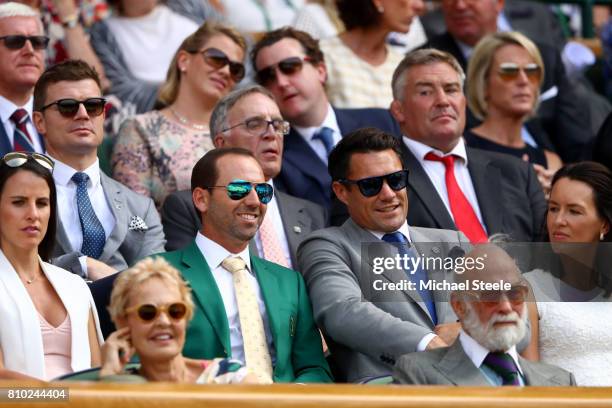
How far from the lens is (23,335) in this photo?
5.42 metres

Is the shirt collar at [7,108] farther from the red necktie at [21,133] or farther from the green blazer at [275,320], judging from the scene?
the green blazer at [275,320]

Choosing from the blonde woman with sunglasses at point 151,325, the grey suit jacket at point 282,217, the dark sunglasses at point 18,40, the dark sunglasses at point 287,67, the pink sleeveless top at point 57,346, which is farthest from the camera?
the dark sunglasses at point 287,67

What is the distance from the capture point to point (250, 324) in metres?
5.90

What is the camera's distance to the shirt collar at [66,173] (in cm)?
661

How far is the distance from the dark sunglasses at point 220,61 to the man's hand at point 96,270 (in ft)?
5.60

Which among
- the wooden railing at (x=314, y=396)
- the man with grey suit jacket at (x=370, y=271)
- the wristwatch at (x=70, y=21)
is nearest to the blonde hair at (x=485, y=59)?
the man with grey suit jacket at (x=370, y=271)

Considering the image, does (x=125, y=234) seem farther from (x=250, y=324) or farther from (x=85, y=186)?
(x=250, y=324)

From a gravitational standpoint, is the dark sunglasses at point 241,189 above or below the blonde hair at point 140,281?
above

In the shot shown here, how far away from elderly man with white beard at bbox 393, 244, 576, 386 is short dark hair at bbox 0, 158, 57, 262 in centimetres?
138

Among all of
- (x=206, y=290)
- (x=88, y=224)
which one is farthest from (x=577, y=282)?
(x=88, y=224)

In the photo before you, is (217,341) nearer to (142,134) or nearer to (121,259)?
(121,259)

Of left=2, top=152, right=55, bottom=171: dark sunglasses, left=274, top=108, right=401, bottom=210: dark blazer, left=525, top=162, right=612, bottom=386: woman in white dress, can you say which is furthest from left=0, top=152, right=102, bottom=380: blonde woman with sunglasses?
left=274, top=108, right=401, bottom=210: dark blazer

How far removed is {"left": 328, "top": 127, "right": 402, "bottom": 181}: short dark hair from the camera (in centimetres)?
640

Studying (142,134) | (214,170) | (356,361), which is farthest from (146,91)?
(356,361)
